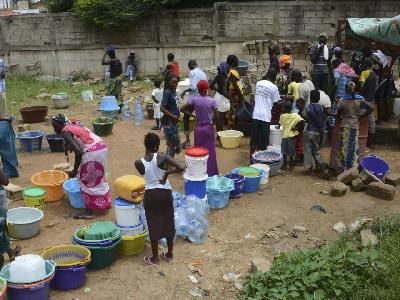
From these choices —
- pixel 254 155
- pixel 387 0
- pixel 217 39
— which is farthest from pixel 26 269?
pixel 387 0

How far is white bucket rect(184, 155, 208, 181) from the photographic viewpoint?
266 inches

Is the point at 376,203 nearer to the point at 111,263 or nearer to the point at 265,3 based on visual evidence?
the point at 111,263

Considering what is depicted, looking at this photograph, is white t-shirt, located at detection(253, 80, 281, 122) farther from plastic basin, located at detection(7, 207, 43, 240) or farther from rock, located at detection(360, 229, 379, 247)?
plastic basin, located at detection(7, 207, 43, 240)

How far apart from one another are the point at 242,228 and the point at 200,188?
32.3 inches

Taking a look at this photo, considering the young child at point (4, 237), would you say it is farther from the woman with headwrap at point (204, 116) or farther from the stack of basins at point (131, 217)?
the woman with headwrap at point (204, 116)

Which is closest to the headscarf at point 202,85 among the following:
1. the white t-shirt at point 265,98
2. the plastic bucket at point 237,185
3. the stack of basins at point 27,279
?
the white t-shirt at point 265,98

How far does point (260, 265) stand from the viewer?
5.32 meters

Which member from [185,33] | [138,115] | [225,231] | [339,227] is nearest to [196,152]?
[225,231]

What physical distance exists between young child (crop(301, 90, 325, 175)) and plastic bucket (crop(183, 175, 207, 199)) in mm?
2274

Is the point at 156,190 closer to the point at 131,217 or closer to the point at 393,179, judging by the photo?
the point at 131,217

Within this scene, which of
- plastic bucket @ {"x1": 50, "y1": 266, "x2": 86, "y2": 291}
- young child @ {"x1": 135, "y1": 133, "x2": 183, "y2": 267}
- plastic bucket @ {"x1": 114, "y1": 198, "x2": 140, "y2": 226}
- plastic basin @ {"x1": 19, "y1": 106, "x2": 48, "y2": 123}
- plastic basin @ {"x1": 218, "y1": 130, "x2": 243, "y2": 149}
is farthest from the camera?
plastic basin @ {"x1": 19, "y1": 106, "x2": 48, "y2": 123}

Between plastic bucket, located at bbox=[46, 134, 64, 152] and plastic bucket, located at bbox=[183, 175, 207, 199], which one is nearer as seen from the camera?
plastic bucket, located at bbox=[183, 175, 207, 199]

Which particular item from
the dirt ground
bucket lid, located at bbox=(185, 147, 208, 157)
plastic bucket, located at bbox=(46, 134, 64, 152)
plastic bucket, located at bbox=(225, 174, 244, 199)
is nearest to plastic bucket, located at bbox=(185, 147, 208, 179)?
bucket lid, located at bbox=(185, 147, 208, 157)

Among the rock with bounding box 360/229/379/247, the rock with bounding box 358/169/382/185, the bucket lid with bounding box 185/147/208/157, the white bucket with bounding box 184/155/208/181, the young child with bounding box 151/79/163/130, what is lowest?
the rock with bounding box 360/229/379/247
